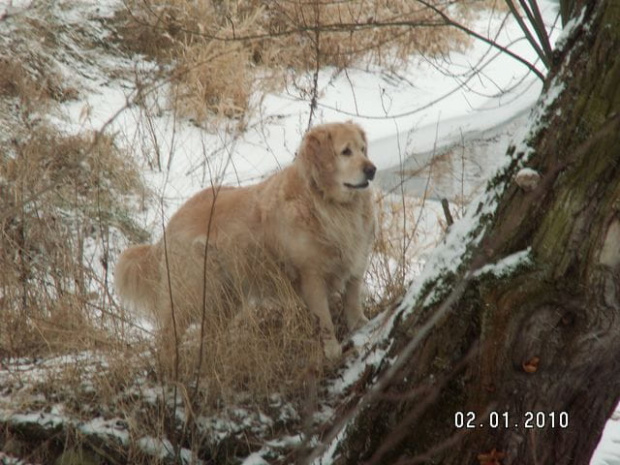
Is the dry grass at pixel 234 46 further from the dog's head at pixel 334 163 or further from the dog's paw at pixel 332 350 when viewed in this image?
the dog's paw at pixel 332 350

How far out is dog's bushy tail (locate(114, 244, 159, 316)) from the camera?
453 centimetres

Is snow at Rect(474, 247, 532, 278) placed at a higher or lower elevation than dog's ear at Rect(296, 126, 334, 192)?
lower

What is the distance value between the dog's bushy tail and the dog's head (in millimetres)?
956

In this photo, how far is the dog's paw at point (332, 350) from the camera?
407cm

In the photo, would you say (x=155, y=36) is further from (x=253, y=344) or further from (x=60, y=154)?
(x=253, y=344)

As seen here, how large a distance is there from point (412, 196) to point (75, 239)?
2.61 meters

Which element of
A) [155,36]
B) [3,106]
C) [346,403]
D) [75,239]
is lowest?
[346,403]

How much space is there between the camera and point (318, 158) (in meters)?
4.44

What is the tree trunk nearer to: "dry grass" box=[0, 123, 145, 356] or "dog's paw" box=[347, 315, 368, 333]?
"dry grass" box=[0, 123, 145, 356]

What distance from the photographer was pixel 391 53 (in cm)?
992

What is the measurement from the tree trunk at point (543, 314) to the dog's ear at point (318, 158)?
1751mm

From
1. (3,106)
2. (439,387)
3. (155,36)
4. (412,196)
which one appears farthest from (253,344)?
(155,36)

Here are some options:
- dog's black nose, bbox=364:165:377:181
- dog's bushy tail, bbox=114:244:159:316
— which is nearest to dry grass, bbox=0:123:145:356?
dog's bushy tail, bbox=114:244:159:316

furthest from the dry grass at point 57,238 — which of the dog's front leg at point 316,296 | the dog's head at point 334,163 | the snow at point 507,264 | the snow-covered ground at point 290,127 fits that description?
the snow at point 507,264
